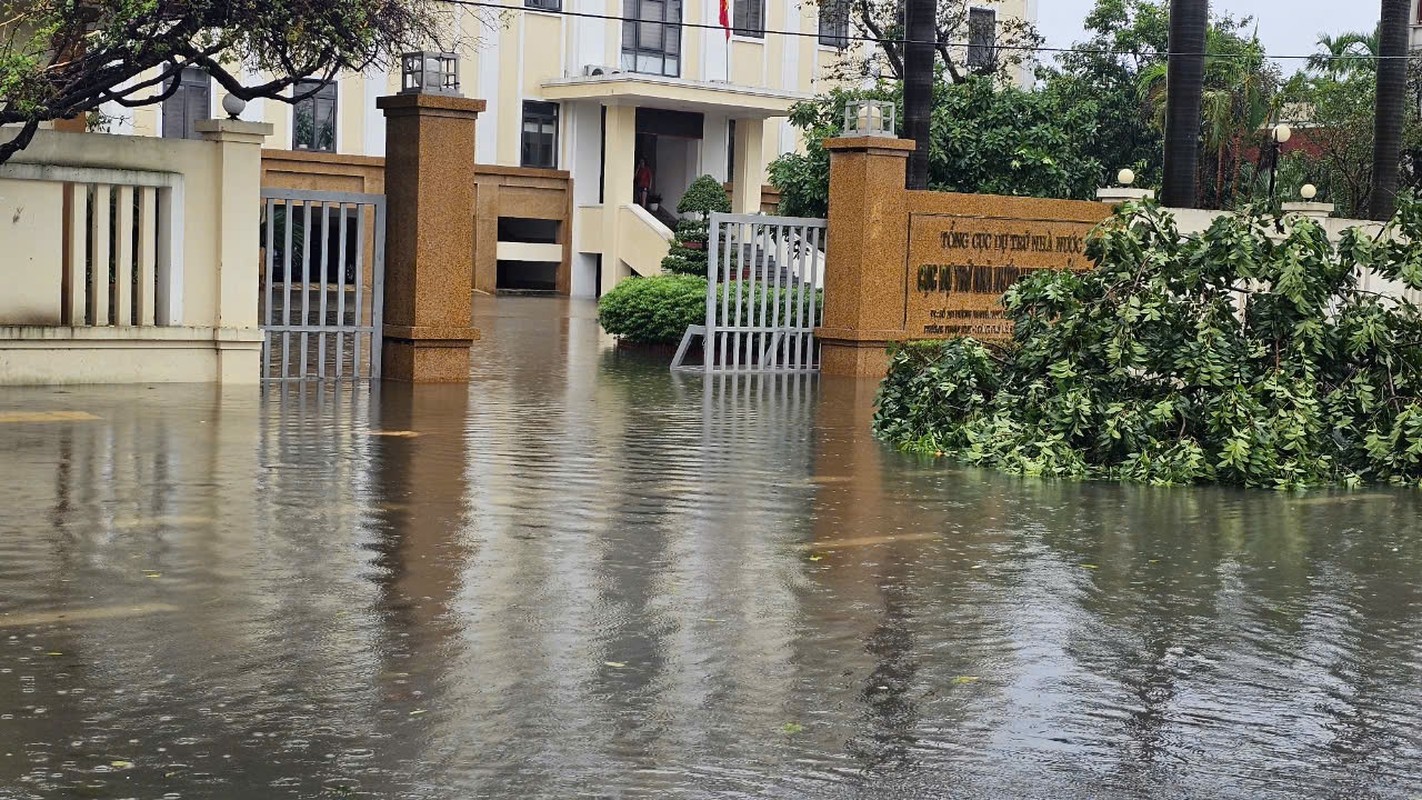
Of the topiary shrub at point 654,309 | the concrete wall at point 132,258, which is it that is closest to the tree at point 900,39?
the topiary shrub at point 654,309

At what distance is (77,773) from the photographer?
5.53m

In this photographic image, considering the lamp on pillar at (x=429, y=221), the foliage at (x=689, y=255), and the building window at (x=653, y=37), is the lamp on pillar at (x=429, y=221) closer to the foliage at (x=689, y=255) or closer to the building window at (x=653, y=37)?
the foliage at (x=689, y=255)

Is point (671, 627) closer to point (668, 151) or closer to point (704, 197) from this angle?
point (704, 197)

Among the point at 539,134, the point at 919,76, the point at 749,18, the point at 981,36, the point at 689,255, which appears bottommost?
the point at 689,255

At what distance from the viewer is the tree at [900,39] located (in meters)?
41.2

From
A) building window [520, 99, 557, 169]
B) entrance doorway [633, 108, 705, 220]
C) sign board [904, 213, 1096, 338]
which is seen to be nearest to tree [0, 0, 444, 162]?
sign board [904, 213, 1096, 338]

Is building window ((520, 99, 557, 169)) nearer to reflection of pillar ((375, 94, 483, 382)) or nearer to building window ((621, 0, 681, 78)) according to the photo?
building window ((621, 0, 681, 78))

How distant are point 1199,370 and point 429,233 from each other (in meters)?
8.24

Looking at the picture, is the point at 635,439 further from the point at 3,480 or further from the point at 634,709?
the point at 634,709

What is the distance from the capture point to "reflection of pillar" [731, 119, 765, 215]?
48031 mm

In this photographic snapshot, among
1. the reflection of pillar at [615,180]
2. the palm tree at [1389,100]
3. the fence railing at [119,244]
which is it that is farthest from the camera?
the reflection of pillar at [615,180]

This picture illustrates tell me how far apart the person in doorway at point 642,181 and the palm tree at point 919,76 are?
23.3 m

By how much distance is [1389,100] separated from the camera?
29344mm

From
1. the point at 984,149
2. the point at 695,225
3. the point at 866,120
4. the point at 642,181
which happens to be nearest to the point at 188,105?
the point at 695,225
